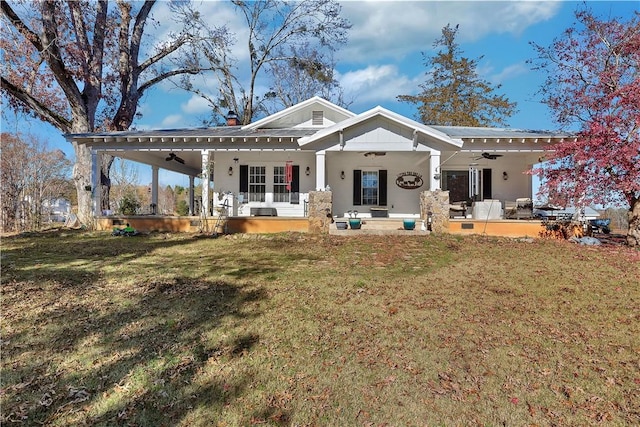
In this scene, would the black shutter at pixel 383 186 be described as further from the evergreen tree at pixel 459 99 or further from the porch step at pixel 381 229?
the evergreen tree at pixel 459 99

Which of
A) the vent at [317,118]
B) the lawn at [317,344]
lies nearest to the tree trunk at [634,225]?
the lawn at [317,344]

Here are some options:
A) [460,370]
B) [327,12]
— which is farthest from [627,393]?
[327,12]

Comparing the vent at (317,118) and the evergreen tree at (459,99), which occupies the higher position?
the evergreen tree at (459,99)

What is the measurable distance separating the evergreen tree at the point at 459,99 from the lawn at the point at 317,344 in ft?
68.7

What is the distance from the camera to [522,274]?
657 centimetres

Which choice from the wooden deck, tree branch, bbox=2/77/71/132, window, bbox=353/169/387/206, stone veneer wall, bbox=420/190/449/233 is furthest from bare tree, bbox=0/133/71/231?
stone veneer wall, bbox=420/190/449/233

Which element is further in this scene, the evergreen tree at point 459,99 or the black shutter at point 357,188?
the evergreen tree at point 459,99

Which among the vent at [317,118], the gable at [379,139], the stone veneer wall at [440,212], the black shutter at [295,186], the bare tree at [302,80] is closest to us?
the stone veneer wall at [440,212]

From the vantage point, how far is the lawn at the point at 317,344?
290 centimetres

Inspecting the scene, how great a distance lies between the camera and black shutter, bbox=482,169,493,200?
14.6m

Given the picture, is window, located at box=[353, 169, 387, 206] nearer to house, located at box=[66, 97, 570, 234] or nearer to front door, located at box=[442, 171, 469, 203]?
house, located at box=[66, 97, 570, 234]

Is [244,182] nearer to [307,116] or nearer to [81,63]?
[307,116]

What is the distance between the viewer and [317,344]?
3.86 metres

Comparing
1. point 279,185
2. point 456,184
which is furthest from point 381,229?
point 456,184
